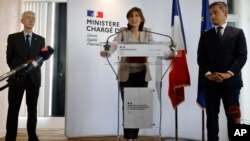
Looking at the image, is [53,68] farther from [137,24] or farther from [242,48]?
[242,48]

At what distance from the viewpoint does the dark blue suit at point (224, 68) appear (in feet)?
7.94

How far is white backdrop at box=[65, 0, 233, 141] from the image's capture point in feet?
12.6

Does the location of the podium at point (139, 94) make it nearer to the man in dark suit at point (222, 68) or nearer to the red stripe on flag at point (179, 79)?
the man in dark suit at point (222, 68)

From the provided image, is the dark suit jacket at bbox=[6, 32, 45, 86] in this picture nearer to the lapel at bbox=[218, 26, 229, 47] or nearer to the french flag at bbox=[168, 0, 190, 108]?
the french flag at bbox=[168, 0, 190, 108]

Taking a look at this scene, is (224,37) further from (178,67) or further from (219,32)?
(178,67)

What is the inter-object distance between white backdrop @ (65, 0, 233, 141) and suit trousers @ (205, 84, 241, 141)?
1.30 metres

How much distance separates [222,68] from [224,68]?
0.02m

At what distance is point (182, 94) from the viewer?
3.49 m

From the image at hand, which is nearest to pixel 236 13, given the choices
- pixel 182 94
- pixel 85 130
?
pixel 182 94

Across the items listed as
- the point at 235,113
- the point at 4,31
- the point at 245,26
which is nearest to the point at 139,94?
the point at 235,113

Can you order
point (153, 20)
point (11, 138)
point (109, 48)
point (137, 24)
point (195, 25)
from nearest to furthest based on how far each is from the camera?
point (109, 48) → point (137, 24) → point (11, 138) → point (195, 25) → point (153, 20)

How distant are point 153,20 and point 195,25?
59 cm

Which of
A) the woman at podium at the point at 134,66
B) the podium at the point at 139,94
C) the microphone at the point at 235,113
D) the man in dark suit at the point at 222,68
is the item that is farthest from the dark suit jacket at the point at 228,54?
the woman at podium at the point at 134,66

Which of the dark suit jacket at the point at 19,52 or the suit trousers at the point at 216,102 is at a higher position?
the dark suit jacket at the point at 19,52
